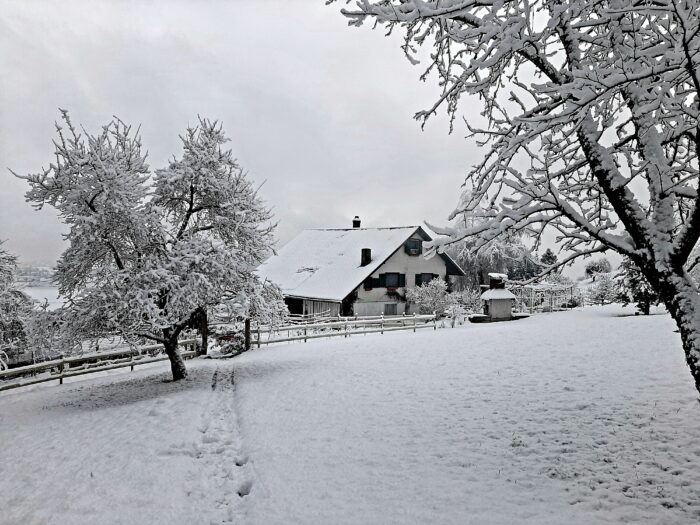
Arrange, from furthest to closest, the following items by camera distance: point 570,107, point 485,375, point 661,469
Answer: point 485,375
point 661,469
point 570,107

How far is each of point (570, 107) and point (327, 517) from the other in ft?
18.7

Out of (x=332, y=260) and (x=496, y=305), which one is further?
(x=332, y=260)

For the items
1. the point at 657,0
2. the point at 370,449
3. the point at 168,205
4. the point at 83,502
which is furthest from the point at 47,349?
the point at 657,0

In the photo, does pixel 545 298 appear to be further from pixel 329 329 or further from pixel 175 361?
pixel 175 361

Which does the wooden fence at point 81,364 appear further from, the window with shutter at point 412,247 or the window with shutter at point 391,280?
the window with shutter at point 412,247

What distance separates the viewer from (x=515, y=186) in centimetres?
504

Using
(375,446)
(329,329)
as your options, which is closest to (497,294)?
(329,329)

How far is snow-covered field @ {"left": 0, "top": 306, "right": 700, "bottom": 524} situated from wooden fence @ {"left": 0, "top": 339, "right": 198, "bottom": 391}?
1.32 m

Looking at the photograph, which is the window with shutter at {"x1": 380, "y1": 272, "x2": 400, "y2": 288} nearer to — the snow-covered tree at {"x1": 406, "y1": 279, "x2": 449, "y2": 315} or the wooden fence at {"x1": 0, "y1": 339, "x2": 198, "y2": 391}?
the snow-covered tree at {"x1": 406, "y1": 279, "x2": 449, "y2": 315}

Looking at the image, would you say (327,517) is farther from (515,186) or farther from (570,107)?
(570,107)

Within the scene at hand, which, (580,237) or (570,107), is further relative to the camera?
(580,237)

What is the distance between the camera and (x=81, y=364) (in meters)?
16.9

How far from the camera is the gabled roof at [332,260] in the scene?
102ft

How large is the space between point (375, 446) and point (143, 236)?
30.4 feet
